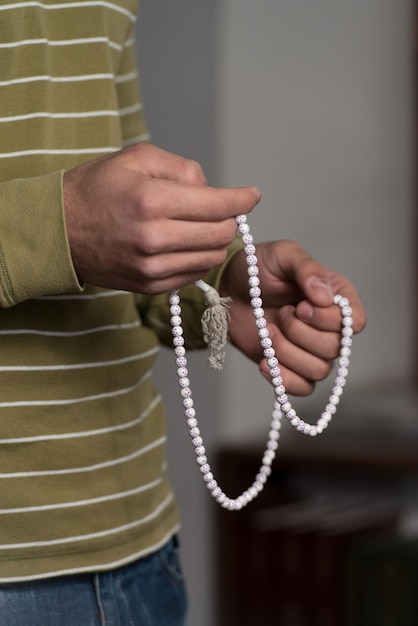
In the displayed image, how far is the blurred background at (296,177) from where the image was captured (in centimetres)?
220

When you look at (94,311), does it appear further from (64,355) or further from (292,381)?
(292,381)

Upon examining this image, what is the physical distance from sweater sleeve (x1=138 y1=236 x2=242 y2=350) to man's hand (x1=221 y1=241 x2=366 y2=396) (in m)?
0.05

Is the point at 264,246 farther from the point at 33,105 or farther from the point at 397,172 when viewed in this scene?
the point at 397,172

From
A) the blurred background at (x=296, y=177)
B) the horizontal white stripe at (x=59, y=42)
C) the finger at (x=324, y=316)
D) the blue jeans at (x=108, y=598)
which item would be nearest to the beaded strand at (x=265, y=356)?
the finger at (x=324, y=316)

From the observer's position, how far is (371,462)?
7.09ft

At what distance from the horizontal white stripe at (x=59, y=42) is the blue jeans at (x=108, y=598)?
43cm

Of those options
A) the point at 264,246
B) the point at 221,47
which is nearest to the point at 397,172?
the point at 221,47

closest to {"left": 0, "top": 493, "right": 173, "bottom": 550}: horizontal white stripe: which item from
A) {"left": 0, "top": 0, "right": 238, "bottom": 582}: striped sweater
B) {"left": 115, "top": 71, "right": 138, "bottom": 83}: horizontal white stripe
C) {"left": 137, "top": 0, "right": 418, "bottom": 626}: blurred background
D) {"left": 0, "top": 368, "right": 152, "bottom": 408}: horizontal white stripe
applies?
{"left": 0, "top": 0, "right": 238, "bottom": 582}: striped sweater

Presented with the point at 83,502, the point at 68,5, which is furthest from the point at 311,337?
the point at 68,5

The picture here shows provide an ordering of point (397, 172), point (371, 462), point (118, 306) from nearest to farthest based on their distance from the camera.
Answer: point (118, 306) → point (371, 462) → point (397, 172)

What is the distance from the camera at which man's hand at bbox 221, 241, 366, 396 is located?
90 centimetres

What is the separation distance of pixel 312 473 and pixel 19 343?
1.85m

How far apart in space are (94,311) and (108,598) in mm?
239

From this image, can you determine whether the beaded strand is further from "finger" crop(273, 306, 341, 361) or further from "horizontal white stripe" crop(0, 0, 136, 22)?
"horizontal white stripe" crop(0, 0, 136, 22)
